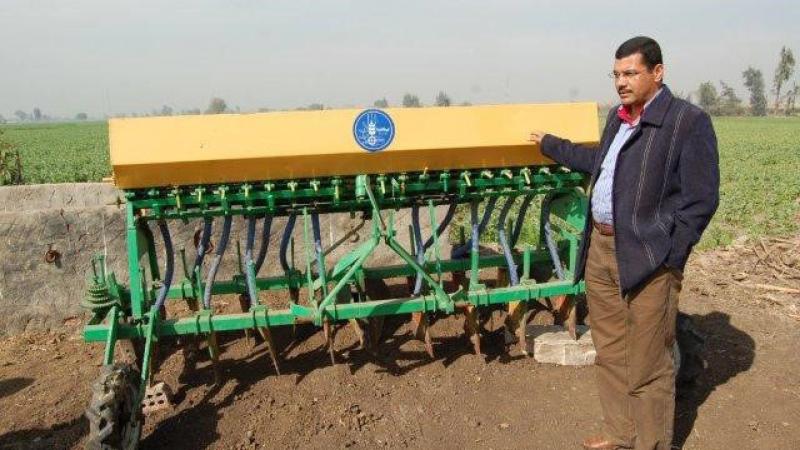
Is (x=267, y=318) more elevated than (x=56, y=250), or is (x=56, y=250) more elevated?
(x=56, y=250)

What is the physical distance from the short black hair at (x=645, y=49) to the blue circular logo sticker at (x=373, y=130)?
4.92ft

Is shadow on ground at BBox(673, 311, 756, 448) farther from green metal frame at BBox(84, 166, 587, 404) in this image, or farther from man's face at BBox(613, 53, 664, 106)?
man's face at BBox(613, 53, 664, 106)

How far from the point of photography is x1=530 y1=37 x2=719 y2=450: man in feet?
9.20

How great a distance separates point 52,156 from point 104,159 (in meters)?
5.63

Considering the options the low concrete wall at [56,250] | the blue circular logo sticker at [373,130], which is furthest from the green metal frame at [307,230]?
the low concrete wall at [56,250]

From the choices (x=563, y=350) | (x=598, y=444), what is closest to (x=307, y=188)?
(x=563, y=350)

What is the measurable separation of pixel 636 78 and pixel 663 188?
57cm

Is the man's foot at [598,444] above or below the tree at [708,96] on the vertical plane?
below

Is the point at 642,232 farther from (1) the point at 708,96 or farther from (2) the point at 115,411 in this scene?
(1) the point at 708,96

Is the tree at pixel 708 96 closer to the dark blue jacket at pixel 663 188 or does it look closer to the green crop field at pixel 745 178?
the green crop field at pixel 745 178

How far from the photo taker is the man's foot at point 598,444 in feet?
11.7

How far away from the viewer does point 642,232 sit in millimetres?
2920

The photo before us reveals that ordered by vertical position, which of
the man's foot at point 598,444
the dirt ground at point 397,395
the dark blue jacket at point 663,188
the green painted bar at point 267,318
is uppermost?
the dark blue jacket at point 663,188

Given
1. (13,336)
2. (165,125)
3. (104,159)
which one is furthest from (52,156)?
(165,125)
